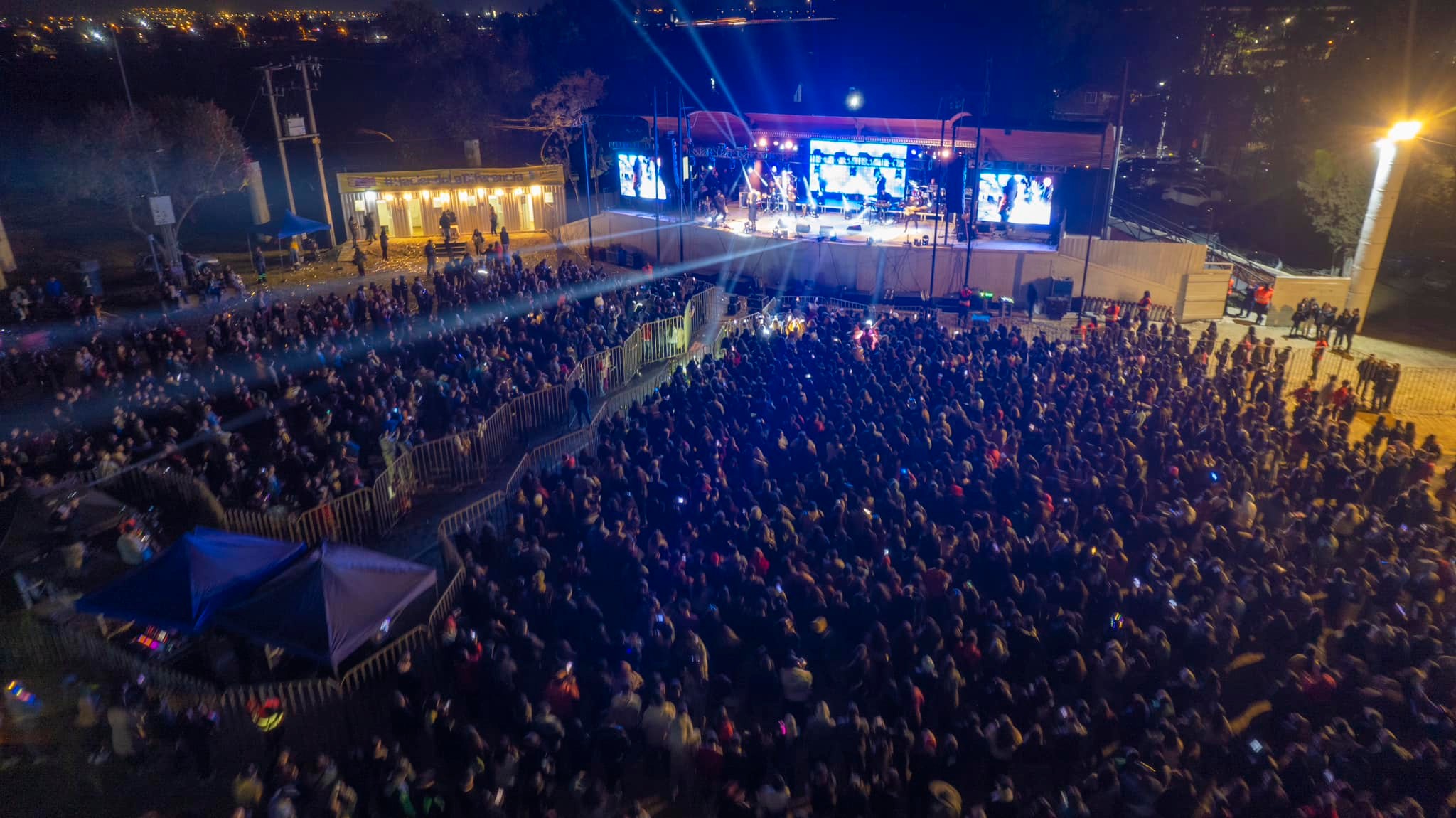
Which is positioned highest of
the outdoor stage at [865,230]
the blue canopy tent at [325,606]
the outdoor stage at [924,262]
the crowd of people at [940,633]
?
the outdoor stage at [865,230]

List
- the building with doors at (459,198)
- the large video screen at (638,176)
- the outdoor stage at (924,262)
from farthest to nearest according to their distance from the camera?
the large video screen at (638,176), the building with doors at (459,198), the outdoor stage at (924,262)

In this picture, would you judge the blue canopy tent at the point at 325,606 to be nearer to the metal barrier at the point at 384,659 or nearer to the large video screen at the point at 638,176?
the metal barrier at the point at 384,659

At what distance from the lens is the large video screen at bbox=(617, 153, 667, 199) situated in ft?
104

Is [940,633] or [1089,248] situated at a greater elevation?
[1089,248]

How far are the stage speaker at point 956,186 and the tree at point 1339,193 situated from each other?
12791mm

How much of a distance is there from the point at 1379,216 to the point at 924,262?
1164cm

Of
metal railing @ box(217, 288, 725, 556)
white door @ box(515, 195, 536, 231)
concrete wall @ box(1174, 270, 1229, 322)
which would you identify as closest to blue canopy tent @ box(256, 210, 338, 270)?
white door @ box(515, 195, 536, 231)

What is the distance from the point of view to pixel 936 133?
87.6 feet

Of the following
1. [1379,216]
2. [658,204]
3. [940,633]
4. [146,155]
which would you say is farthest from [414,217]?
[1379,216]

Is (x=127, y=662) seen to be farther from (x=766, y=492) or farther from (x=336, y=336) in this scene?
(x=336, y=336)

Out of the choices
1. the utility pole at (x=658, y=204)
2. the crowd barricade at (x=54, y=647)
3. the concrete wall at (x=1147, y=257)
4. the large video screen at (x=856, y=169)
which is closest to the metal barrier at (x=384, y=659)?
the crowd barricade at (x=54, y=647)

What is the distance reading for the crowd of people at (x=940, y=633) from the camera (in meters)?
6.18

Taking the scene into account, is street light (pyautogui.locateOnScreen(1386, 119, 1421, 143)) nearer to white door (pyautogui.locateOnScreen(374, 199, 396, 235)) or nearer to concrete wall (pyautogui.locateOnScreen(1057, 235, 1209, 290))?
concrete wall (pyautogui.locateOnScreen(1057, 235, 1209, 290))

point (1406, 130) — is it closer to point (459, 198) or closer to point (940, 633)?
point (940, 633)
